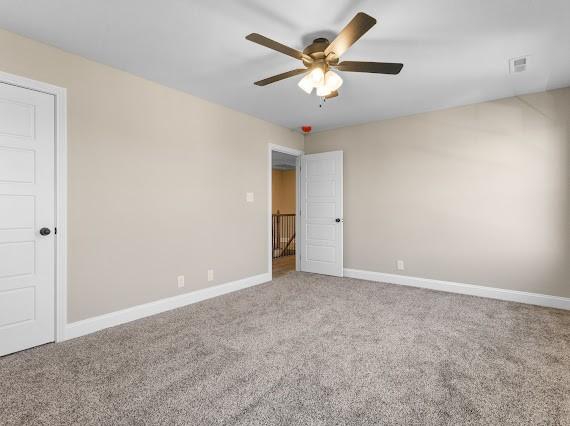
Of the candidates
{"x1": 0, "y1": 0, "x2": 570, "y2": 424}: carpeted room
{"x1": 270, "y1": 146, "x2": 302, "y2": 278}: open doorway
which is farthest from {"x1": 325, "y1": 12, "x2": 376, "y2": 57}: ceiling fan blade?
{"x1": 270, "y1": 146, "x2": 302, "y2": 278}: open doorway

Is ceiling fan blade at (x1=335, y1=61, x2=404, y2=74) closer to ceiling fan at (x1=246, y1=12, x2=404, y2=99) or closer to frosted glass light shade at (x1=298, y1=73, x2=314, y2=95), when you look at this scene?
ceiling fan at (x1=246, y1=12, x2=404, y2=99)

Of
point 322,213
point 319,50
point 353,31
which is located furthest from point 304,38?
point 322,213

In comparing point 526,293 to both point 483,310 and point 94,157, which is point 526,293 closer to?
point 483,310

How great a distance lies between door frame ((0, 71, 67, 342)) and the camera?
255 centimetres

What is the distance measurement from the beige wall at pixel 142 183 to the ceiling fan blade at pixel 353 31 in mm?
2053

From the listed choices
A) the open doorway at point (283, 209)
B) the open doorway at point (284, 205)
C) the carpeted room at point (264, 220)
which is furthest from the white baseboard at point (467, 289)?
the open doorway at point (284, 205)

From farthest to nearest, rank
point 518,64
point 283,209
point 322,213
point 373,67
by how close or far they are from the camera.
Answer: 1. point 283,209
2. point 322,213
3. point 518,64
4. point 373,67

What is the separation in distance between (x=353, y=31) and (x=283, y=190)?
27.6 feet

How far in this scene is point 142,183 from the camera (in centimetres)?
313

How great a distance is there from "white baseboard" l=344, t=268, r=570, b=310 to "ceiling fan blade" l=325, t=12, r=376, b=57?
3.37 metres

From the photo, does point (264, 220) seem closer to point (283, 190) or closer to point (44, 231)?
point (44, 231)

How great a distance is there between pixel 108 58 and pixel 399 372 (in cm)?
354

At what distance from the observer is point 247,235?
14.3 feet

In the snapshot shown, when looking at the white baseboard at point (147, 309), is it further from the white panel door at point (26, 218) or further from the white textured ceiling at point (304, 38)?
the white textured ceiling at point (304, 38)
